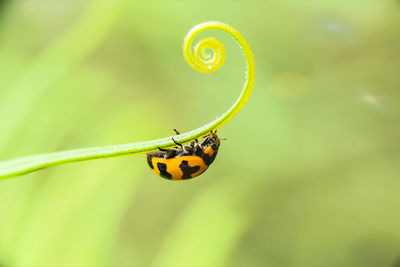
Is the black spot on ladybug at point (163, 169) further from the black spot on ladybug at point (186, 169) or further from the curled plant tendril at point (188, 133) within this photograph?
the curled plant tendril at point (188, 133)

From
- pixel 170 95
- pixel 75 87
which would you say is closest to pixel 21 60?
pixel 75 87

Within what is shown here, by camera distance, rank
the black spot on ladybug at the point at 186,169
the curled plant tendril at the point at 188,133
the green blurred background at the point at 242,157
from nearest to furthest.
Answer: the curled plant tendril at the point at 188,133 → the black spot on ladybug at the point at 186,169 → the green blurred background at the point at 242,157

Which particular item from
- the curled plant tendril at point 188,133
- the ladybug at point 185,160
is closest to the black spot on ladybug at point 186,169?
the ladybug at point 185,160

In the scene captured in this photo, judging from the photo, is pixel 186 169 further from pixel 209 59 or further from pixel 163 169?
pixel 209 59

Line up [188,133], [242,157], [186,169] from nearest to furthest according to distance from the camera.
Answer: [188,133]
[186,169]
[242,157]

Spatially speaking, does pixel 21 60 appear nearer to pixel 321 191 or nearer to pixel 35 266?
pixel 35 266

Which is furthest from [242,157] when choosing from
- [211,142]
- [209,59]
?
[209,59]

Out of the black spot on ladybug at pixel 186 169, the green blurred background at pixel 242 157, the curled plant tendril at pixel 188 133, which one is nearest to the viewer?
the curled plant tendril at pixel 188 133

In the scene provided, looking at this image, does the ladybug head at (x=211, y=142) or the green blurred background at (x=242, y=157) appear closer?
the ladybug head at (x=211, y=142)
